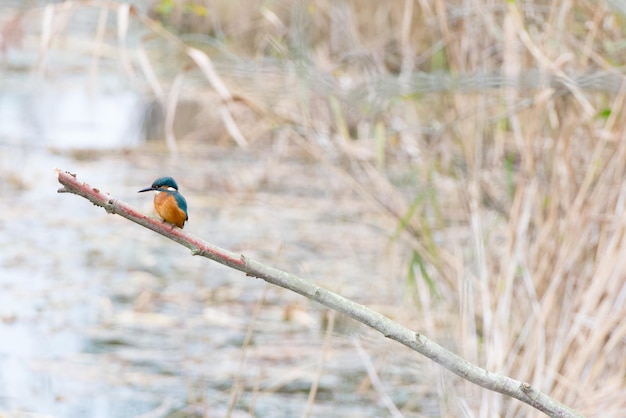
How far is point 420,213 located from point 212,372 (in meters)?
0.91

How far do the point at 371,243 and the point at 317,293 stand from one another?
377 cm

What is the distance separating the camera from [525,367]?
2.74 m

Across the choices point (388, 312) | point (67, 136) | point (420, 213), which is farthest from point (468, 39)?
point (67, 136)

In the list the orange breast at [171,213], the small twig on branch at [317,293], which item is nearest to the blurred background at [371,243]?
the small twig on branch at [317,293]

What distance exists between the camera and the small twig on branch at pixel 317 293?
122cm

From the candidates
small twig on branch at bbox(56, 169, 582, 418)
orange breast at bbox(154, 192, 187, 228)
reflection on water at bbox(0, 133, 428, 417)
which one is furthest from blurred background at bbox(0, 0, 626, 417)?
orange breast at bbox(154, 192, 187, 228)

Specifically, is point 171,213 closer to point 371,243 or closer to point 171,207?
point 171,207

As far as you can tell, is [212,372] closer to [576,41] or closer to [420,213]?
[420,213]

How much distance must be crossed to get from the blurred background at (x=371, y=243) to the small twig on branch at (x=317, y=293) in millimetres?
859

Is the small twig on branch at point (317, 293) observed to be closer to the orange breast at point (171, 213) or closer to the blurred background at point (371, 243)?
the orange breast at point (171, 213)

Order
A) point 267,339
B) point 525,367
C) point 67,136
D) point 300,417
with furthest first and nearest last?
point 67,136 < point 267,339 < point 300,417 < point 525,367

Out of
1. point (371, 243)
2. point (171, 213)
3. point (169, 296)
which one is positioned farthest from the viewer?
point (371, 243)

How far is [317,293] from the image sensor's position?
133 cm

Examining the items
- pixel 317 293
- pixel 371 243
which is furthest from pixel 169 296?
pixel 317 293
